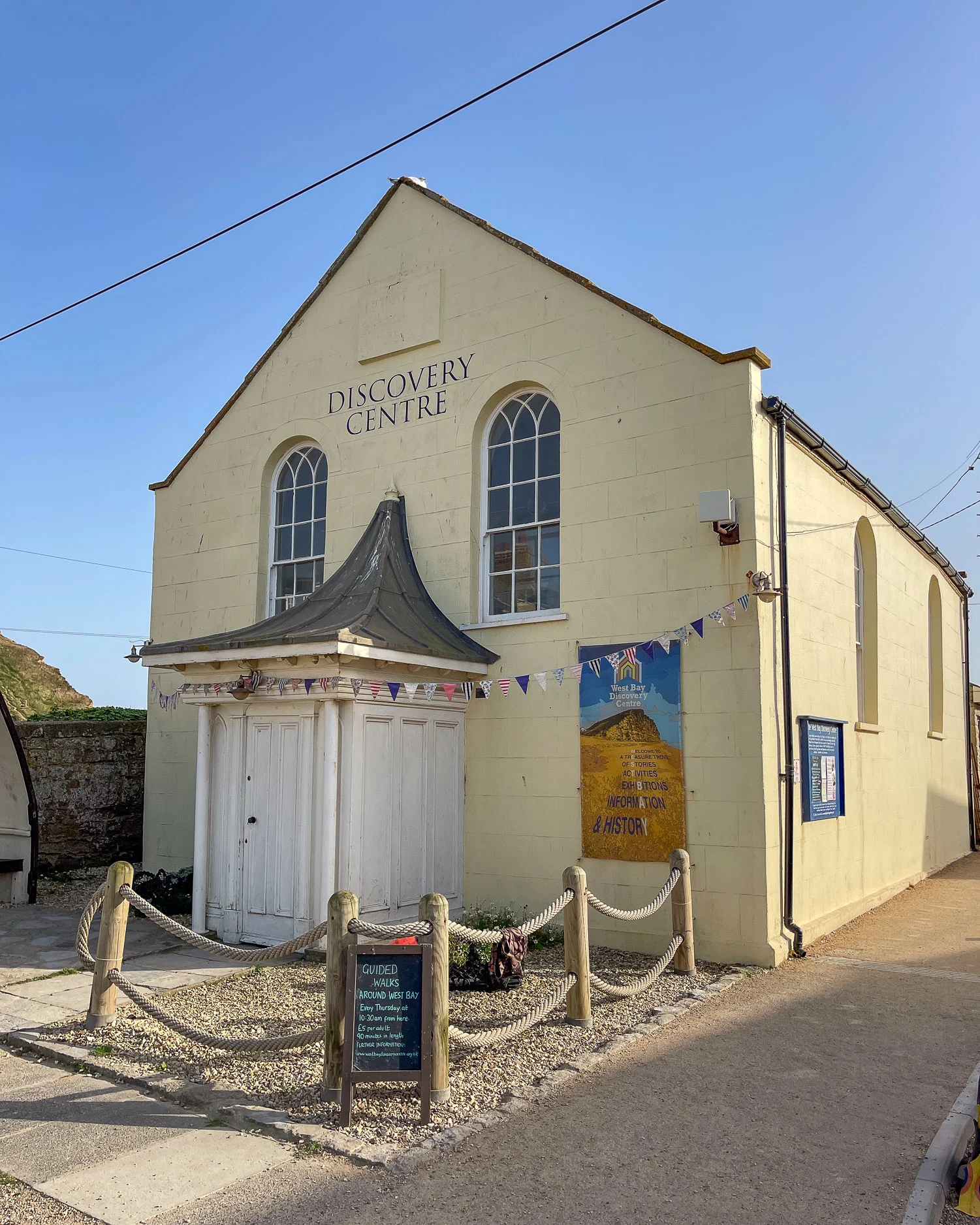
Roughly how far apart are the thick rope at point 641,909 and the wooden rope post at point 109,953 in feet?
11.1

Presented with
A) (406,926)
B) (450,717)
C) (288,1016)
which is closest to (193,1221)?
(406,926)

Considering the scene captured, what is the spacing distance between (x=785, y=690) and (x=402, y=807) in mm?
4045

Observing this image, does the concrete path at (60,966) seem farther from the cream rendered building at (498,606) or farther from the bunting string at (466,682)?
the bunting string at (466,682)

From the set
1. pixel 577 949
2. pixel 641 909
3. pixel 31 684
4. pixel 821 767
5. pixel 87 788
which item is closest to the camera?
pixel 577 949

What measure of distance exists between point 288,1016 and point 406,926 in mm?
2311

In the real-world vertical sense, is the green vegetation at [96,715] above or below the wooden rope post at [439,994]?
above

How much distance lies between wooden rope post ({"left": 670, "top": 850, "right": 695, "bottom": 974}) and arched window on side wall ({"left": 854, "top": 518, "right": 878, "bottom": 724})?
5.86 meters

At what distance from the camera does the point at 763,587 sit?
30.0ft

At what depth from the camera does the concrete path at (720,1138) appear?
4352 mm

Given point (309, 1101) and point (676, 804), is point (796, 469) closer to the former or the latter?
point (676, 804)

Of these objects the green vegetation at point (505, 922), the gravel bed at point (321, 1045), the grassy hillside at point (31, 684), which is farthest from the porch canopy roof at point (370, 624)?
the grassy hillside at point (31, 684)

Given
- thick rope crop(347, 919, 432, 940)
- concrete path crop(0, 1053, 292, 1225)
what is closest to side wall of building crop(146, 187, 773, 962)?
Result: thick rope crop(347, 919, 432, 940)

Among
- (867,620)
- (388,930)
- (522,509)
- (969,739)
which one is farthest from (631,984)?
(969,739)

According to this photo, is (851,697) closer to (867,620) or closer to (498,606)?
(867,620)
